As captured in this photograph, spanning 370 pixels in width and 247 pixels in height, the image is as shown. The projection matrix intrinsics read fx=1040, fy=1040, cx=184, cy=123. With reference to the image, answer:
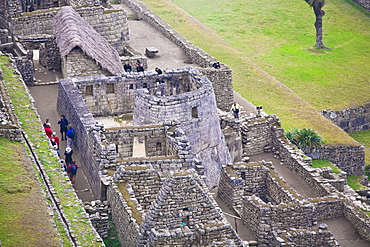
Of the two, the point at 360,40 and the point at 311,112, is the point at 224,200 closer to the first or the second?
the point at 311,112

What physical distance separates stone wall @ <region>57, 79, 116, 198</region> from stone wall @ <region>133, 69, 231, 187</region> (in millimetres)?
2261

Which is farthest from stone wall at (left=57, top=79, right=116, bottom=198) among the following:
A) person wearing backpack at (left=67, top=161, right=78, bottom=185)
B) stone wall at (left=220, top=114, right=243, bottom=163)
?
stone wall at (left=220, top=114, right=243, bottom=163)

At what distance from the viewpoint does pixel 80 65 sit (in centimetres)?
4528

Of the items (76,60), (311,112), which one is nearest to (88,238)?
(76,60)

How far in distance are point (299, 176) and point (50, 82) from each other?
11884mm

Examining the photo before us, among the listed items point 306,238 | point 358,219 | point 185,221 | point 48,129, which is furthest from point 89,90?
point 185,221

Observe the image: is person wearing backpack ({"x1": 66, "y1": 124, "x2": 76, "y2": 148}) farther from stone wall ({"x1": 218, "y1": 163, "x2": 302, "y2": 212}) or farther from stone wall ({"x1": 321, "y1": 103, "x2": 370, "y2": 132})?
stone wall ({"x1": 321, "y1": 103, "x2": 370, "y2": 132})

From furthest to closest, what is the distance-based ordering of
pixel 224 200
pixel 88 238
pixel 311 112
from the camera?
pixel 311 112
pixel 224 200
pixel 88 238

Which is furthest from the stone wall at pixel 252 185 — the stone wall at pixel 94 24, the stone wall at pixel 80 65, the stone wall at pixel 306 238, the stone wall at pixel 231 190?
the stone wall at pixel 94 24

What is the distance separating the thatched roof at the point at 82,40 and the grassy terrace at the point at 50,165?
3.02 meters

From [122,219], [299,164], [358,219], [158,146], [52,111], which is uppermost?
[158,146]

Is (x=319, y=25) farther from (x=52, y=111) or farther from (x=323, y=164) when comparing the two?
(x=52, y=111)

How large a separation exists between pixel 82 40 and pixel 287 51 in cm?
3075

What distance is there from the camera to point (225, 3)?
86.5 metres
